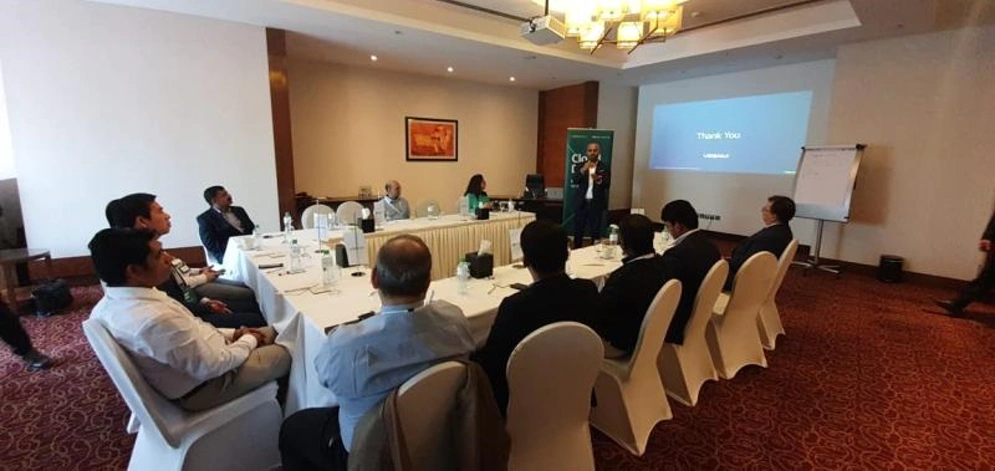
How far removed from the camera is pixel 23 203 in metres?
4.55

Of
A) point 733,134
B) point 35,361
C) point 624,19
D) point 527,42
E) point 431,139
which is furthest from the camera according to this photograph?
point 431,139

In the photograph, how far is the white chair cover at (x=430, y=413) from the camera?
3.90 ft

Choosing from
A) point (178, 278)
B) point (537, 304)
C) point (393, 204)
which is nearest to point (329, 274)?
point (178, 278)

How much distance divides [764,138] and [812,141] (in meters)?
0.69

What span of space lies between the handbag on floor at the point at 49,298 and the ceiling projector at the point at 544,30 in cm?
479

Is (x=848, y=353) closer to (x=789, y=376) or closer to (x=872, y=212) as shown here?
(x=789, y=376)

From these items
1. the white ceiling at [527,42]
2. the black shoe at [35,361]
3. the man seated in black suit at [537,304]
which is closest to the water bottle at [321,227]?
the black shoe at [35,361]

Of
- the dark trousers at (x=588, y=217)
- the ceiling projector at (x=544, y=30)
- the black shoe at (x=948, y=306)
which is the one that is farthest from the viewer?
the dark trousers at (x=588, y=217)

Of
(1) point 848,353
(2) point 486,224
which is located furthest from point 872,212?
(2) point 486,224

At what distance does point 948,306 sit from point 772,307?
7.59ft

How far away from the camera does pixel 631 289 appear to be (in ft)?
7.11

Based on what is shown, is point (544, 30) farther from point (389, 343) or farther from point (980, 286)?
point (980, 286)

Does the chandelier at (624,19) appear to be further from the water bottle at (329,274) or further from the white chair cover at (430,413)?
the white chair cover at (430,413)

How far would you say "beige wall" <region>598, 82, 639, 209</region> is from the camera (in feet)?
28.9
